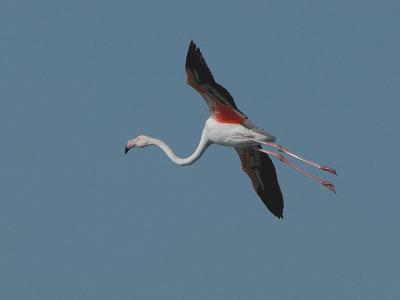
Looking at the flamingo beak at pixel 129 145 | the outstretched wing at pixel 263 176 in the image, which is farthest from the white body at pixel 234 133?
the flamingo beak at pixel 129 145

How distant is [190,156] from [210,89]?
3.09 meters

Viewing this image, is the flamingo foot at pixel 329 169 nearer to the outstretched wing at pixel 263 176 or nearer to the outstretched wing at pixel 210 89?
the outstretched wing at pixel 210 89

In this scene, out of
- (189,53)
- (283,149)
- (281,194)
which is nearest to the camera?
(189,53)

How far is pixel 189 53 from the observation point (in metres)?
41.2

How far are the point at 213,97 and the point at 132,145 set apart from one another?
5195 millimetres

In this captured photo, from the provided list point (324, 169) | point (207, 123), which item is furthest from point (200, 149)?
point (324, 169)

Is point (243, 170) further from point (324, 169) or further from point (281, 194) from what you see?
point (324, 169)

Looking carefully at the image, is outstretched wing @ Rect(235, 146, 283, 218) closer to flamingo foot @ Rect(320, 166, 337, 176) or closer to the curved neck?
the curved neck

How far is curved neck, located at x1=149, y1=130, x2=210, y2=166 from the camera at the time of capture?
145 feet

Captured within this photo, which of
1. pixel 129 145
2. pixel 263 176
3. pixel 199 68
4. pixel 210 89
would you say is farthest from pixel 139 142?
pixel 199 68

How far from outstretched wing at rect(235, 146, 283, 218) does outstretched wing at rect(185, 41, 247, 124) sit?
349 centimetres

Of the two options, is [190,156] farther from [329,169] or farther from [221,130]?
[329,169]

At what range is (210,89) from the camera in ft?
139

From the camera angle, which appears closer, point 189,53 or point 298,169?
point 189,53
